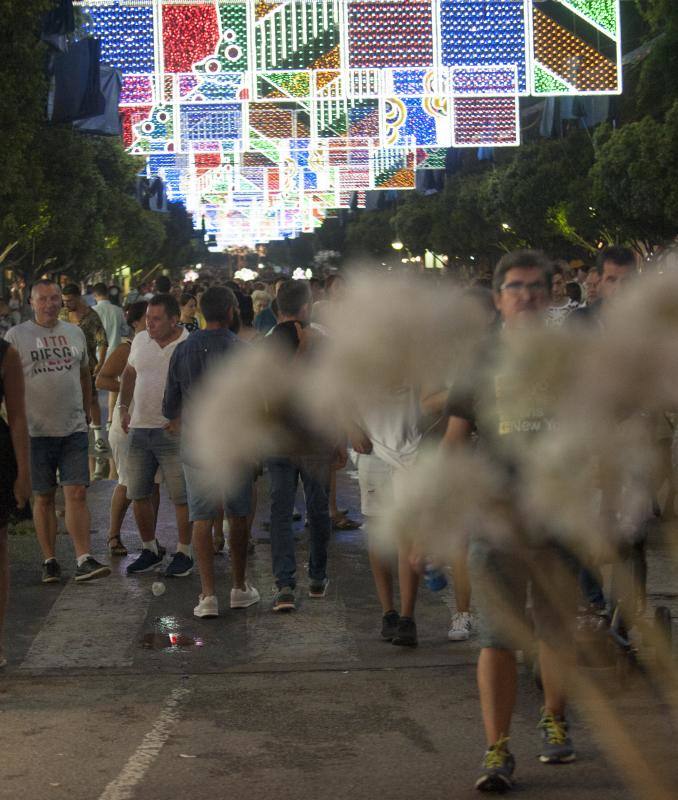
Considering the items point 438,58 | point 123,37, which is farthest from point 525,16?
point 123,37

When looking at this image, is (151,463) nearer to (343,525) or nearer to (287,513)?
(287,513)

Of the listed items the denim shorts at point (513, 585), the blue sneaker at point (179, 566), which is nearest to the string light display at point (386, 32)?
the blue sneaker at point (179, 566)

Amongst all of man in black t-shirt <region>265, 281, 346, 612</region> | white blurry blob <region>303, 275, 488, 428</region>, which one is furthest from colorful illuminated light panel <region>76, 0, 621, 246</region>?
white blurry blob <region>303, 275, 488, 428</region>

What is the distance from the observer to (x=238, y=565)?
866 centimetres

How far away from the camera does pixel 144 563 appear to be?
998cm

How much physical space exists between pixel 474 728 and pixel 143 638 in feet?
7.97

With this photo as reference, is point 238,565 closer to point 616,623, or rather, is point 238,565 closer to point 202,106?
point 616,623

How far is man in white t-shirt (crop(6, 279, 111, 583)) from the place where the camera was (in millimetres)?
9398

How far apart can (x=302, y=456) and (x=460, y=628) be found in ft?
8.90

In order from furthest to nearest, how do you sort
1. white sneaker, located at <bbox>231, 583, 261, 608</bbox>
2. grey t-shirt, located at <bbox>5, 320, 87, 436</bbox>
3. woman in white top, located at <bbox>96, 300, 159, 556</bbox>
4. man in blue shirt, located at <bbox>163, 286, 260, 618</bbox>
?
woman in white top, located at <bbox>96, 300, 159, 556</bbox>, grey t-shirt, located at <bbox>5, 320, 87, 436</bbox>, white sneaker, located at <bbox>231, 583, 261, 608</bbox>, man in blue shirt, located at <bbox>163, 286, 260, 618</bbox>

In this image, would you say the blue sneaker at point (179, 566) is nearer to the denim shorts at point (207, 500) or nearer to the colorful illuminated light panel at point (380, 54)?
the denim shorts at point (207, 500)

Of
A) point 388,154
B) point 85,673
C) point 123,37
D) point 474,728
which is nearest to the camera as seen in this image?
point 474,728

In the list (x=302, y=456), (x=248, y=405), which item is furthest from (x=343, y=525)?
(x=248, y=405)

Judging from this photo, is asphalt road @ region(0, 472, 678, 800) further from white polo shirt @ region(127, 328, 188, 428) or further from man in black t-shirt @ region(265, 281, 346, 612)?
white polo shirt @ region(127, 328, 188, 428)
